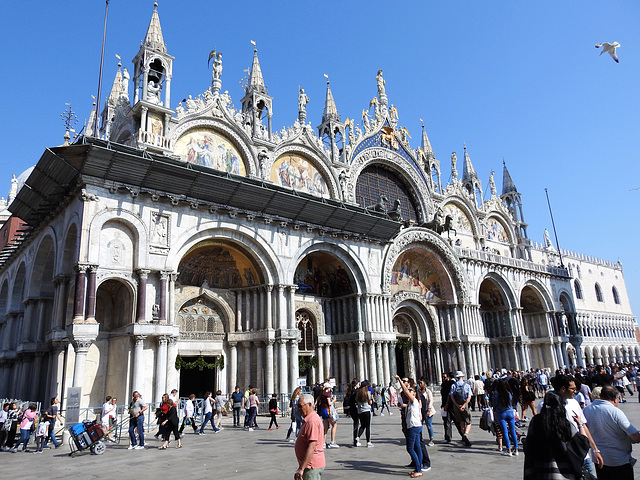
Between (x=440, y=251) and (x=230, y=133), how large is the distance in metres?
16.8

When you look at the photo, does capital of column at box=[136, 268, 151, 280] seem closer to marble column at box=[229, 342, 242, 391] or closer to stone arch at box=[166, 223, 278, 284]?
stone arch at box=[166, 223, 278, 284]

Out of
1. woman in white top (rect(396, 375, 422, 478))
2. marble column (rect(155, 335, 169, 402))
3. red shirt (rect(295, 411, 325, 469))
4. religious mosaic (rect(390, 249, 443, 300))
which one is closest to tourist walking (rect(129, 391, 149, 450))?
marble column (rect(155, 335, 169, 402))

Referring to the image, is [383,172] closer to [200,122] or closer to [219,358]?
[200,122]

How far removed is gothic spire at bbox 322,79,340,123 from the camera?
32.6 meters

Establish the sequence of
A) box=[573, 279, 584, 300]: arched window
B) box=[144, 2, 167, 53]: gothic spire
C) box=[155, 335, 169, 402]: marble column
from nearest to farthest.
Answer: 1. box=[155, 335, 169, 402]: marble column
2. box=[144, 2, 167, 53]: gothic spire
3. box=[573, 279, 584, 300]: arched window

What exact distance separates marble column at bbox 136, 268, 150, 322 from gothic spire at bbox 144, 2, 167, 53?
39.3 ft

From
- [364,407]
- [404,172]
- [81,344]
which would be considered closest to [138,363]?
[81,344]

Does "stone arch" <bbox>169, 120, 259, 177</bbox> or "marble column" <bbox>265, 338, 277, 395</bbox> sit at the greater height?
"stone arch" <bbox>169, 120, 259, 177</bbox>

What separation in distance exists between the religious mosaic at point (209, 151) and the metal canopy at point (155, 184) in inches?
110

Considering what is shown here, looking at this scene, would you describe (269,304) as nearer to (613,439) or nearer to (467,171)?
(613,439)

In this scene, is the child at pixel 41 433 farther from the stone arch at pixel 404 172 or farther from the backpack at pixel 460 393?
the stone arch at pixel 404 172

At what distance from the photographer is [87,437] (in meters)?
12.5

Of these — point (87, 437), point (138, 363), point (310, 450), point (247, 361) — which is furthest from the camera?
point (247, 361)

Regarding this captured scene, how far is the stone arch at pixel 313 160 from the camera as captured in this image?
2771 cm
